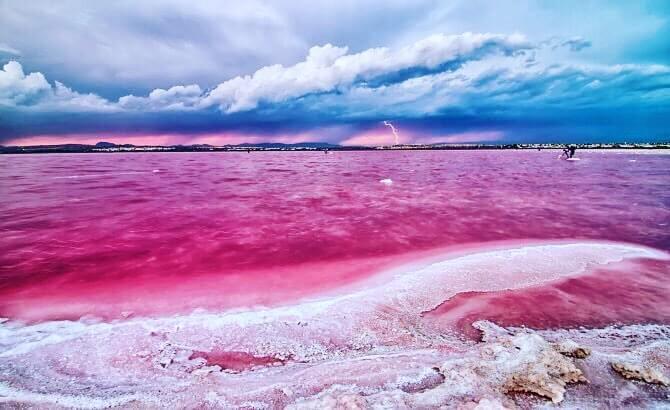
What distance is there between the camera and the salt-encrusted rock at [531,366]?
147 inches

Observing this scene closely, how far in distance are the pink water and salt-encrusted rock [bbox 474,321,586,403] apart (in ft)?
3.45

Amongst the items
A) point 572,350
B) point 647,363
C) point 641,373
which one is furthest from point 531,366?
point 647,363

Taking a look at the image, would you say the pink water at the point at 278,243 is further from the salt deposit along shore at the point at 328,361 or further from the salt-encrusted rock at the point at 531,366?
the salt-encrusted rock at the point at 531,366

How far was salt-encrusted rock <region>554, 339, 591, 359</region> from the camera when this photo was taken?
4.33 meters

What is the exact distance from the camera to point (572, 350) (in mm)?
4363

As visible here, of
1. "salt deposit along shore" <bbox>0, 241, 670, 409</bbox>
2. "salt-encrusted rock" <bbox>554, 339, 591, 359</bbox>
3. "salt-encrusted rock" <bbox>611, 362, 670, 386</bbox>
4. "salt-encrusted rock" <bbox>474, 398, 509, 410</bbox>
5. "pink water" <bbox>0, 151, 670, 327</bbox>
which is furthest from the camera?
"pink water" <bbox>0, 151, 670, 327</bbox>

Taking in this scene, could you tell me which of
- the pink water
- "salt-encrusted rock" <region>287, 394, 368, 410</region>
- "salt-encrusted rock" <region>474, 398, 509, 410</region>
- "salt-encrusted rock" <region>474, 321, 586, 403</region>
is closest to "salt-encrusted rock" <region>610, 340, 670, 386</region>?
"salt-encrusted rock" <region>474, 321, 586, 403</region>

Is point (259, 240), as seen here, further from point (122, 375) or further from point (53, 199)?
point (53, 199)

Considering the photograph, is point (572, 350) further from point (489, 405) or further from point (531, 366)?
point (489, 405)

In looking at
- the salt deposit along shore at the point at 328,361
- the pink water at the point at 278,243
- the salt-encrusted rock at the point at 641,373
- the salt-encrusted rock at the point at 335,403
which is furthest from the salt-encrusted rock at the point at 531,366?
the salt-encrusted rock at the point at 335,403

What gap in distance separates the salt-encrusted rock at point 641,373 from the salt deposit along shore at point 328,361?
0.5 inches

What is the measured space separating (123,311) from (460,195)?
710 inches

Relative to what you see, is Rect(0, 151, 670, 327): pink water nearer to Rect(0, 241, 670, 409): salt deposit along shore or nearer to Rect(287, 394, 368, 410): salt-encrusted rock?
Rect(0, 241, 670, 409): salt deposit along shore

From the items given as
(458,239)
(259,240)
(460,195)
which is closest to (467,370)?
(458,239)
